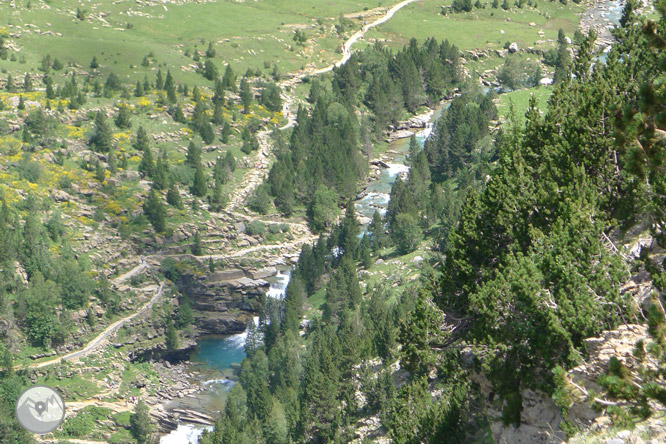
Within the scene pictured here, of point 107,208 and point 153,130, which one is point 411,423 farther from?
point 153,130

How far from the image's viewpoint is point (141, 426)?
140250 millimetres

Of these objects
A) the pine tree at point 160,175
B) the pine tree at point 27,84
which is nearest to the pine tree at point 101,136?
the pine tree at point 160,175

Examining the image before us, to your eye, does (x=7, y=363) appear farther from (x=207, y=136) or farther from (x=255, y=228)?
(x=207, y=136)

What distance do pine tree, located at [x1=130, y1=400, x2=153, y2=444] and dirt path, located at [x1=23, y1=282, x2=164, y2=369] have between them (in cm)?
1848

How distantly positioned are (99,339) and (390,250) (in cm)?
5671

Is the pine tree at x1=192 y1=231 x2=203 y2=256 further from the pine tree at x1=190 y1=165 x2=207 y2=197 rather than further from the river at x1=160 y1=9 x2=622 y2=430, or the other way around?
the river at x1=160 y1=9 x2=622 y2=430

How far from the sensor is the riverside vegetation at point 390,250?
37.7 meters

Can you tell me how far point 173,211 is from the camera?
183m

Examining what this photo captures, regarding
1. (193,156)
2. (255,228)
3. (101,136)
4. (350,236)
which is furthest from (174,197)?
(350,236)

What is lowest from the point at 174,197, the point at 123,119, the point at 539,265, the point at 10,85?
the point at 174,197

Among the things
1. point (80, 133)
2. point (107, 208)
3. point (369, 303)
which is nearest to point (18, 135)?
point (80, 133)

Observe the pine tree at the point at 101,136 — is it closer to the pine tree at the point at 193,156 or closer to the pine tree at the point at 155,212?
the pine tree at the point at 155,212

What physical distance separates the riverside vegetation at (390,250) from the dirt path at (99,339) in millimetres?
2029

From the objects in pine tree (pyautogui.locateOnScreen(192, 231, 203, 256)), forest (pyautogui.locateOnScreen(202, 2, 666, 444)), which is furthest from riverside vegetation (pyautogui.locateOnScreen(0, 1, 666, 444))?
pine tree (pyautogui.locateOnScreen(192, 231, 203, 256))
